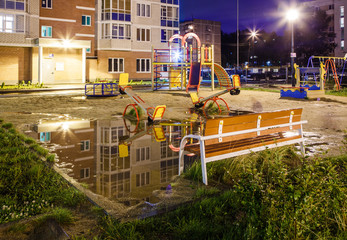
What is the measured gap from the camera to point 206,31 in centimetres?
10744

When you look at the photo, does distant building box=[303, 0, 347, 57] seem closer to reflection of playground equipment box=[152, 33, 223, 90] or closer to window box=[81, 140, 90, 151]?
reflection of playground equipment box=[152, 33, 223, 90]

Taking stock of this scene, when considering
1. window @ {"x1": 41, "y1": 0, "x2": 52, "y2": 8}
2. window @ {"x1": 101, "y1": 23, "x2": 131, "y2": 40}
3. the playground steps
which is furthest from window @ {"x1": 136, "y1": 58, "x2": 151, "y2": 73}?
the playground steps

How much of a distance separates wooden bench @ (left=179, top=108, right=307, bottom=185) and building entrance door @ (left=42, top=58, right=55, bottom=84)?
119ft

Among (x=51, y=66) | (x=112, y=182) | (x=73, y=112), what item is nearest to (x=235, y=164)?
(x=112, y=182)

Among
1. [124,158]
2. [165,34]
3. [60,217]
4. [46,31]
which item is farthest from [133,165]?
[165,34]

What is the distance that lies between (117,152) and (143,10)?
43.6 meters

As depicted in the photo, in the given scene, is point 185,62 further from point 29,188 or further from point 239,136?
point 29,188

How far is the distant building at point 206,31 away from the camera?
105562 millimetres

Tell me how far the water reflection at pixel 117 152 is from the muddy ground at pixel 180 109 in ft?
7.62

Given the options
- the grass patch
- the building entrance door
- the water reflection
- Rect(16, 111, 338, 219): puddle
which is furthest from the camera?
the building entrance door

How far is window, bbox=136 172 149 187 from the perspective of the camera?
6953 mm

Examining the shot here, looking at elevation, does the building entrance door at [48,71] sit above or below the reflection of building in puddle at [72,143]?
above

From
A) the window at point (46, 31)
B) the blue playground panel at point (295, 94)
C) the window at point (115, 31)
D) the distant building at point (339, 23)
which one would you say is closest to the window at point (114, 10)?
the window at point (115, 31)

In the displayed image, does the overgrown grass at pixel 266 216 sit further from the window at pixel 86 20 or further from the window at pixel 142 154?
the window at pixel 86 20
